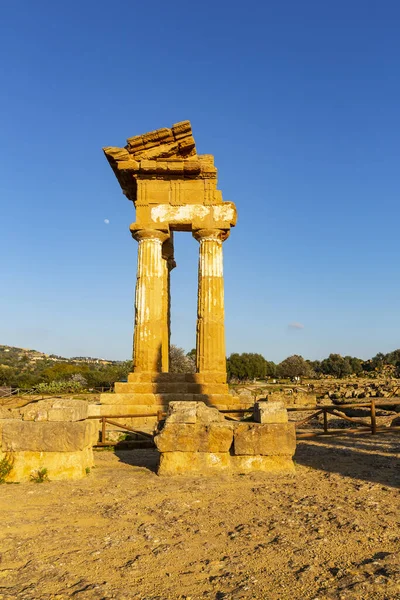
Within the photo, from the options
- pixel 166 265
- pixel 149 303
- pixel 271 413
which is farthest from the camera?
pixel 166 265

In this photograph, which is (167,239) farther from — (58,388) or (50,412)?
(58,388)

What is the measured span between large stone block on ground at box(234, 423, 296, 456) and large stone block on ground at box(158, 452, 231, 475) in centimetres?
28

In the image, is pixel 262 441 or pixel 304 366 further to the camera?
pixel 304 366

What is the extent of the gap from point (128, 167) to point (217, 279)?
5.36 m

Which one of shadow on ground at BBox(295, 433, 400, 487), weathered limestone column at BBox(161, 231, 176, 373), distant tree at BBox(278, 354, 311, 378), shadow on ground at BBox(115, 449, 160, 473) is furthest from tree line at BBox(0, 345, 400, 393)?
shadow on ground at BBox(295, 433, 400, 487)

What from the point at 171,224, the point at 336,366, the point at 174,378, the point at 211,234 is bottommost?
the point at 174,378

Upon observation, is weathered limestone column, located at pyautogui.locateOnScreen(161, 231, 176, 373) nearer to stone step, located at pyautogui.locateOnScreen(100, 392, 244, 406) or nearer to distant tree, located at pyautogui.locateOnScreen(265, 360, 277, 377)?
stone step, located at pyautogui.locateOnScreen(100, 392, 244, 406)

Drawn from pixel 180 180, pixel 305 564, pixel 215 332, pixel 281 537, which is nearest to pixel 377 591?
pixel 305 564

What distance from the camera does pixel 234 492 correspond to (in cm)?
609

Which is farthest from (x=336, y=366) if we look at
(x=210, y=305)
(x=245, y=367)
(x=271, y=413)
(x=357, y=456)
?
(x=271, y=413)

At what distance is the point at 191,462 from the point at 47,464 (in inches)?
92.0

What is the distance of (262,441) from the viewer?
7344mm

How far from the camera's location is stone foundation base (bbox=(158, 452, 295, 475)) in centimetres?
721

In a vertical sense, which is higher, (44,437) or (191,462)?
(44,437)
